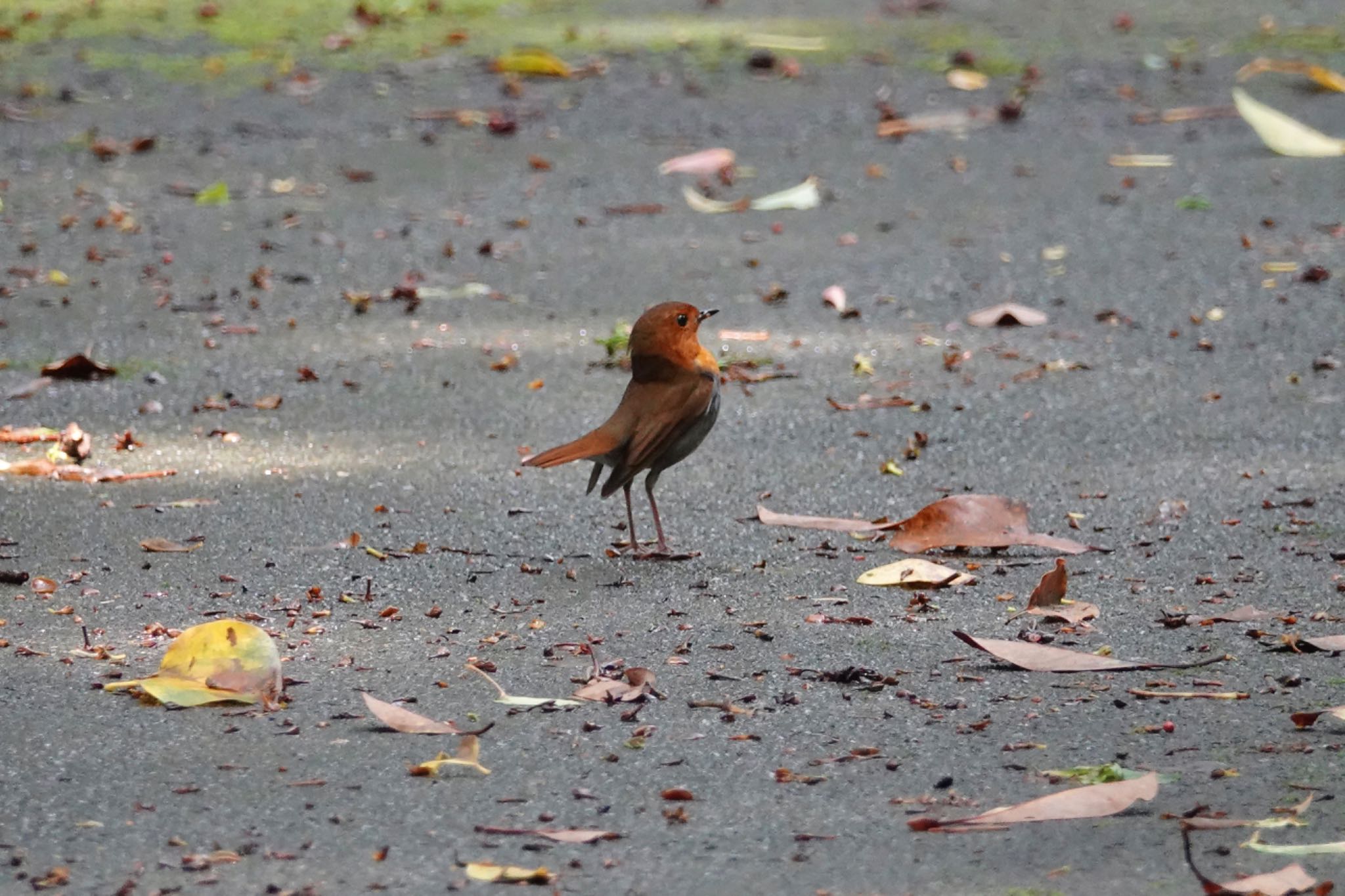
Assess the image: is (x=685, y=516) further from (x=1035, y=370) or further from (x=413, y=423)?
(x=1035, y=370)

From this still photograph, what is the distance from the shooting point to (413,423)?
5555 millimetres

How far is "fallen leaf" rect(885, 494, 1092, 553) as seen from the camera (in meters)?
4.52

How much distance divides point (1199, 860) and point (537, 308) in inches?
167

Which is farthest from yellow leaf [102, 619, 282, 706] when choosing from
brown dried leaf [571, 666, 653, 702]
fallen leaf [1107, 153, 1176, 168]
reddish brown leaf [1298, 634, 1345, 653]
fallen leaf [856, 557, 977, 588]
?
fallen leaf [1107, 153, 1176, 168]

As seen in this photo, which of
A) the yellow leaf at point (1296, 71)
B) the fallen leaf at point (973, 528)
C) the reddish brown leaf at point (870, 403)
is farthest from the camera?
the yellow leaf at point (1296, 71)

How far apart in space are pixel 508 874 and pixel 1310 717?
1.49m

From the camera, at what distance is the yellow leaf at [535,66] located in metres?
9.56

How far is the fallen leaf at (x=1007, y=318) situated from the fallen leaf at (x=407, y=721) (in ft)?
11.6

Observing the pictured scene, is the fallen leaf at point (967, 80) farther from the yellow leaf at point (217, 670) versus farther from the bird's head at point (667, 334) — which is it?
the yellow leaf at point (217, 670)

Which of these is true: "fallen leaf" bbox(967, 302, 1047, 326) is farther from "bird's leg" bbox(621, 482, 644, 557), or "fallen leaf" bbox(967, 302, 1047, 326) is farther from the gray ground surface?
"bird's leg" bbox(621, 482, 644, 557)

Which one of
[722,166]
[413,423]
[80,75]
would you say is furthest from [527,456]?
[80,75]

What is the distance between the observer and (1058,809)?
116 inches

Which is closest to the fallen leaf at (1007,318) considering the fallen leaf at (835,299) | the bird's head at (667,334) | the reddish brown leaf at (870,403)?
the fallen leaf at (835,299)

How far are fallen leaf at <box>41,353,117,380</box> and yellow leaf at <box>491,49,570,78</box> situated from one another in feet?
13.7
